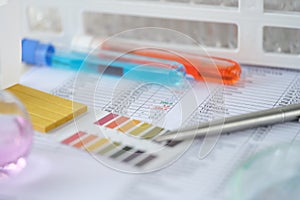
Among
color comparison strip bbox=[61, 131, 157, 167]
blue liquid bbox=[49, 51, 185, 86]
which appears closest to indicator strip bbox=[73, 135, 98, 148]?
color comparison strip bbox=[61, 131, 157, 167]

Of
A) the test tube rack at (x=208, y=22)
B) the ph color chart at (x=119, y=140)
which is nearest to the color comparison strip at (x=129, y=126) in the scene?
the ph color chart at (x=119, y=140)

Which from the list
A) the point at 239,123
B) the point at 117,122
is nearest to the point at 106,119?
the point at 117,122

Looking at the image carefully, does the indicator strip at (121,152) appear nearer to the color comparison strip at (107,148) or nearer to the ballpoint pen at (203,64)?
the color comparison strip at (107,148)

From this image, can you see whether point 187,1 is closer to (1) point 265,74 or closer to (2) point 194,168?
(1) point 265,74

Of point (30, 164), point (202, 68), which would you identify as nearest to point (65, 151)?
point (30, 164)

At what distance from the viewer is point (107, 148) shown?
22.2 inches

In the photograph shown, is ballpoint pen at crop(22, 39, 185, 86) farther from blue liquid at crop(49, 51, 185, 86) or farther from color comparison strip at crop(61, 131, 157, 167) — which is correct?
color comparison strip at crop(61, 131, 157, 167)

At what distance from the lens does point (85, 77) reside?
67 centimetres

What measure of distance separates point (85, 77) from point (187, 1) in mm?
142

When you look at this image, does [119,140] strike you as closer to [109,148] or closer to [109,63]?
[109,148]

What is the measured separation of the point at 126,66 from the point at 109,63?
0.02 meters

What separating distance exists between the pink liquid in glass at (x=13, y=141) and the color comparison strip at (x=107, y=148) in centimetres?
5

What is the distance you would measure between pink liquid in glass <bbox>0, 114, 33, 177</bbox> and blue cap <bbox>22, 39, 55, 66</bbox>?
0.66 feet

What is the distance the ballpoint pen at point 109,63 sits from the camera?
0.65 meters
